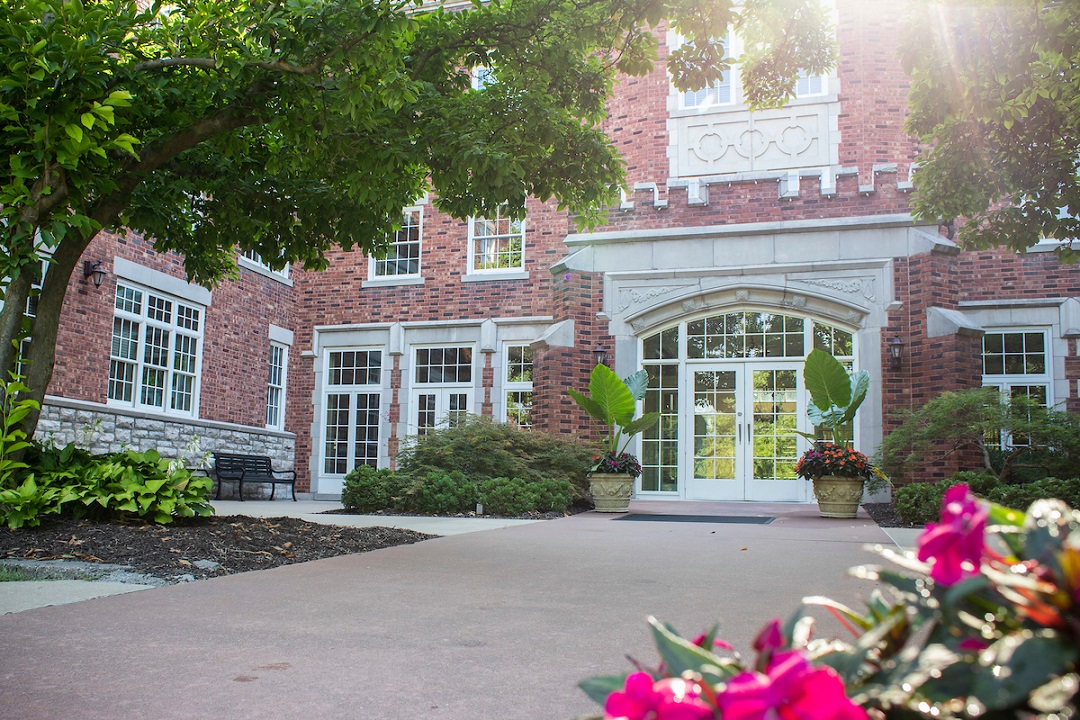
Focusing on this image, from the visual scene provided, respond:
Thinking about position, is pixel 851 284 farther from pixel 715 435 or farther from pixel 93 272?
pixel 93 272

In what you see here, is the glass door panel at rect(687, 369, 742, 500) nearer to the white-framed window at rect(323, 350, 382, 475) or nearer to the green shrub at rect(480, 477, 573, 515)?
the green shrub at rect(480, 477, 573, 515)

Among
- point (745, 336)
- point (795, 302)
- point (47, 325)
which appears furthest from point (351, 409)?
point (47, 325)

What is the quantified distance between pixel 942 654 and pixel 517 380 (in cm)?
1704

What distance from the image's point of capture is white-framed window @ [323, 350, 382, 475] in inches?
739

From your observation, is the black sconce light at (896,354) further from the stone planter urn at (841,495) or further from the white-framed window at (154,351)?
the white-framed window at (154,351)

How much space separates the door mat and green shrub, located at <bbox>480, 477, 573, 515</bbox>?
99 cm

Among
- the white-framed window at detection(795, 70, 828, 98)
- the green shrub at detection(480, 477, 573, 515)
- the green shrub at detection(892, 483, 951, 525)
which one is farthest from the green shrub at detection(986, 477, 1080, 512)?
the white-framed window at detection(795, 70, 828, 98)

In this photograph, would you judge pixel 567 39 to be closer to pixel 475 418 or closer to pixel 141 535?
pixel 141 535

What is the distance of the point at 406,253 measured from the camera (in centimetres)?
1903

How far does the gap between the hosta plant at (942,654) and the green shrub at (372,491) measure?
1187 centimetres

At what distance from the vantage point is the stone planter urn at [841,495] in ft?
38.8

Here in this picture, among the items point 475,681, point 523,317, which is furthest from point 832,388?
point 475,681

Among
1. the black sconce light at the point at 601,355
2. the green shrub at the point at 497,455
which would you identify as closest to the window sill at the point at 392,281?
the black sconce light at the point at 601,355

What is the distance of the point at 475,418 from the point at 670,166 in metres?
6.24
